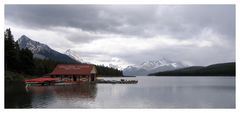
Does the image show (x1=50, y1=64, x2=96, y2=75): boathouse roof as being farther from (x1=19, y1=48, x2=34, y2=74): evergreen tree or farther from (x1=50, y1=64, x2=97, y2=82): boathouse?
(x1=19, y1=48, x2=34, y2=74): evergreen tree

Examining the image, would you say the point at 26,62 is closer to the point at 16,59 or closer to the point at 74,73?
the point at 16,59

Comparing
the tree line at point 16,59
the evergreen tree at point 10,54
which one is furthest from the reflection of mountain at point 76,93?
the evergreen tree at point 10,54

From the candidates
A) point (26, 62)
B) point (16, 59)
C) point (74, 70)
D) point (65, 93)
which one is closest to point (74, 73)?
point (74, 70)

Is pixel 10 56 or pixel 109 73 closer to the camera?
pixel 10 56

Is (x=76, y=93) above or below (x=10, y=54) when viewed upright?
below

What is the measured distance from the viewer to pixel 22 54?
77938 millimetres

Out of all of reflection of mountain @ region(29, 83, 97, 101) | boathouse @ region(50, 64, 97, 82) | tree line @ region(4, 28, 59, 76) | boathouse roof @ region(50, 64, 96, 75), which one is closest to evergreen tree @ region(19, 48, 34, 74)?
tree line @ region(4, 28, 59, 76)

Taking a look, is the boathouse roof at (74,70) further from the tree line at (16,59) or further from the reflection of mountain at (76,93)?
the reflection of mountain at (76,93)

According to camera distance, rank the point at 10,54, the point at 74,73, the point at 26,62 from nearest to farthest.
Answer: the point at 10,54 → the point at 74,73 → the point at 26,62
